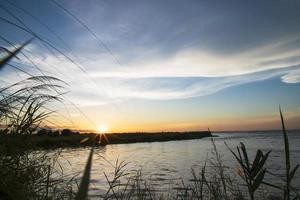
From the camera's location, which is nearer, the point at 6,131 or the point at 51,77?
the point at 51,77

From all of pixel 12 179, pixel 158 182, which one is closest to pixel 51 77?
pixel 12 179

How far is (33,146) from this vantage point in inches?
145

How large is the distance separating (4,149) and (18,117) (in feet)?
1.78

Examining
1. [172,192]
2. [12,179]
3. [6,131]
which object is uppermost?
[6,131]

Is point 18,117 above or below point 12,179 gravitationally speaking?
above

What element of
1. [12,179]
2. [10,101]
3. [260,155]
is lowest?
[12,179]

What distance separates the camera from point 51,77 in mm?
2908

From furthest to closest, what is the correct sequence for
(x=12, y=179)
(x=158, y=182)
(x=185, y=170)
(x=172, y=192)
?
(x=185, y=170) < (x=158, y=182) < (x=172, y=192) < (x=12, y=179)

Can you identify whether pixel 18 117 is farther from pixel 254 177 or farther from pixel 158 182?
pixel 158 182

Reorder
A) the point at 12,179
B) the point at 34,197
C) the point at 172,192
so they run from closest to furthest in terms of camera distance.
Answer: the point at 12,179
the point at 34,197
the point at 172,192

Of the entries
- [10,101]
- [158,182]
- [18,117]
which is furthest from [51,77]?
[158,182]

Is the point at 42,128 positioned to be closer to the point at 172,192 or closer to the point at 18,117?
the point at 18,117

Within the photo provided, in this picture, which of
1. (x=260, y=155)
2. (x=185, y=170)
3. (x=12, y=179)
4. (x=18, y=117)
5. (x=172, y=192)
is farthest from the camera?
(x=185, y=170)

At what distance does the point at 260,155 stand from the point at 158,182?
39.8 ft
